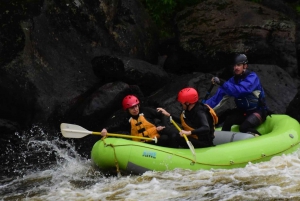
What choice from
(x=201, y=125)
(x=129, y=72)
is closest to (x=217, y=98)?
(x=201, y=125)

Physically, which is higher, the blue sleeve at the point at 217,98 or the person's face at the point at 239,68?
the person's face at the point at 239,68

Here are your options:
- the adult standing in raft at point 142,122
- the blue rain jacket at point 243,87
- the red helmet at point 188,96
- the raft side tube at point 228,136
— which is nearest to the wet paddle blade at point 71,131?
the adult standing in raft at point 142,122

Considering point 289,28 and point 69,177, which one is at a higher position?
point 289,28

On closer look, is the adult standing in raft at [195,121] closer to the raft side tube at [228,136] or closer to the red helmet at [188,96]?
the red helmet at [188,96]

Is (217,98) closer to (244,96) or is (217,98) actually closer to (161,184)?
(244,96)

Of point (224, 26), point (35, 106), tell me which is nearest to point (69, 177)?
point (35, 106)

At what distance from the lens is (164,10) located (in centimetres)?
1333

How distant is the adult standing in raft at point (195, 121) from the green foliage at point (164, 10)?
579 cm

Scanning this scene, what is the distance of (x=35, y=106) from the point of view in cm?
1029

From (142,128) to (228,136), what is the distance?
4.79ft

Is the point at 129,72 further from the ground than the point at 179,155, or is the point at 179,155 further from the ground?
the point at 129,72

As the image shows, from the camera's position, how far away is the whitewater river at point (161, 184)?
21.4 feet

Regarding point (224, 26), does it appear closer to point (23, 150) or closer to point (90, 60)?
point (90, 60)

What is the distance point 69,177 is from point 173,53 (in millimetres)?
5545
